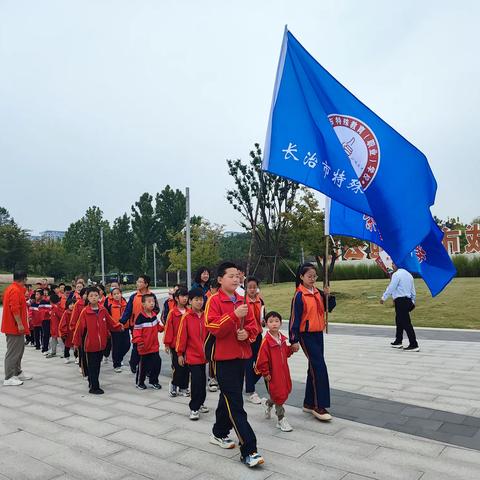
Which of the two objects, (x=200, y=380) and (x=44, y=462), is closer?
(x=44, y=462)

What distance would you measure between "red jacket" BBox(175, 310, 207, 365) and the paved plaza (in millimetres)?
625

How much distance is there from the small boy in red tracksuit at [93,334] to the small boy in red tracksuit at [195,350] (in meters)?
1.78

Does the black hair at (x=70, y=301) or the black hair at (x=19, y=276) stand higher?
the black hair at (x=19, y=276)

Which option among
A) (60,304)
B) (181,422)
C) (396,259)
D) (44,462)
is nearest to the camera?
(44,462)

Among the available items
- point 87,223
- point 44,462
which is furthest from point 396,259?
point 87,223

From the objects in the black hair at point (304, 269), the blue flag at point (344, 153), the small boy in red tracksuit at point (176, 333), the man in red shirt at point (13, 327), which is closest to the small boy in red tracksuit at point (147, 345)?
the small boy in red tracksuit at point (176, 333)

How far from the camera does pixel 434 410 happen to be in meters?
5.13

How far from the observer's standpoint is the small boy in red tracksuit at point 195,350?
5.03 m

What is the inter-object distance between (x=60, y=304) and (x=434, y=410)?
7.53 metres

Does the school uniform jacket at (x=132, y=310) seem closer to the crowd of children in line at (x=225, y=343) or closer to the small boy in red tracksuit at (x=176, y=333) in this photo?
the crowd of children in line at (x=225, y=343)

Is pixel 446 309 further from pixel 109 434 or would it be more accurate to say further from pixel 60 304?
pixel 109 434

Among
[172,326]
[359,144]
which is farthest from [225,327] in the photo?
[359,144]

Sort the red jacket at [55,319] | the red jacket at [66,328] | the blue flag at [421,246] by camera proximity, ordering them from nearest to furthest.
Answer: the blue flag at [421,246] → the red jacket at [66,328] → the red jacket at [55,319]

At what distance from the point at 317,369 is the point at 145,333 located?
2.74 meters
